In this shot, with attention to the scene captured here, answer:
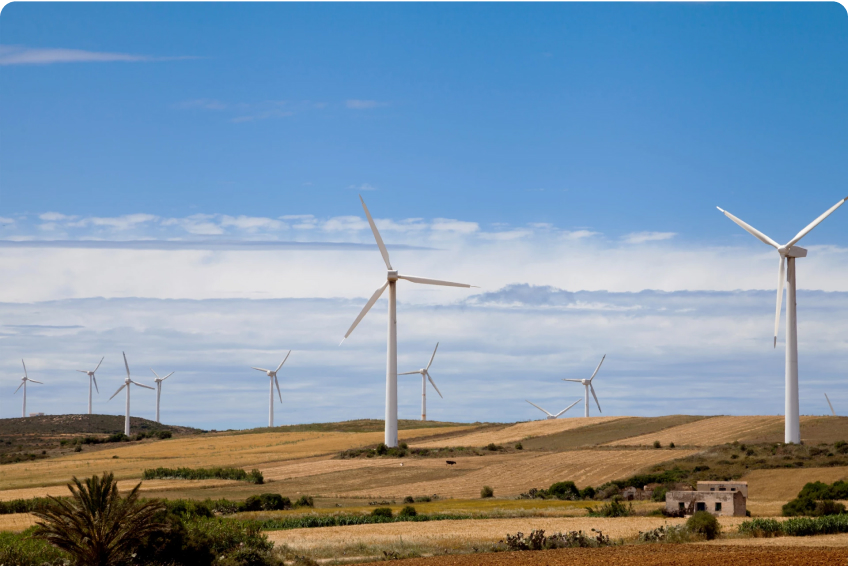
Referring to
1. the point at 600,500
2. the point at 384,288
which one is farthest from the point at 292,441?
the point at 600,500

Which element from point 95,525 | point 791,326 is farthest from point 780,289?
point 95,525

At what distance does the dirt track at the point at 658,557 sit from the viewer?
25719 mm

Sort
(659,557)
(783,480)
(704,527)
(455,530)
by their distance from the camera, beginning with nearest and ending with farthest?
(659,557), (704,527), (455,530), (783,480)

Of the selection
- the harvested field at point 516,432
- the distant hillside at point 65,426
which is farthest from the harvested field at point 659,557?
the distant hillside at point 65,426

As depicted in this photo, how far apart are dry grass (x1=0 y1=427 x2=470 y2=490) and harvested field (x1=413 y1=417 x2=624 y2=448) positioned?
345 inches

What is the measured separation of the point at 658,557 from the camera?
92.5 feet

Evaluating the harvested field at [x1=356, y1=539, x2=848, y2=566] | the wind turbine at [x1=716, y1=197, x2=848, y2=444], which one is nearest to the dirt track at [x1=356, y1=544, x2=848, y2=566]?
the harvested field at [x1=356, y1=539, x2=848, y2=566]

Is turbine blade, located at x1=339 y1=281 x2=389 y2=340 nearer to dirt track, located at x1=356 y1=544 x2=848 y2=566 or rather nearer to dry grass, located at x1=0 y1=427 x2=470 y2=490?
dry grass, located at x1=0 y1=427 x2=470 y2=490

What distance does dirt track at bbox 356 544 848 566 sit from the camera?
Result: 1013 inches

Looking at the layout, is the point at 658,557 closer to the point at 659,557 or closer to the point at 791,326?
the point at 659,557

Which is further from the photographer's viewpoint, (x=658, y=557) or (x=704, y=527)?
(x=704, y=527)

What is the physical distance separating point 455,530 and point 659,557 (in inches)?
525

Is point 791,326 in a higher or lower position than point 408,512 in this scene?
higher


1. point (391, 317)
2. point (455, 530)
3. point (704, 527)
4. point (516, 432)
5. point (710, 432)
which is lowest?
point (516, 432)
